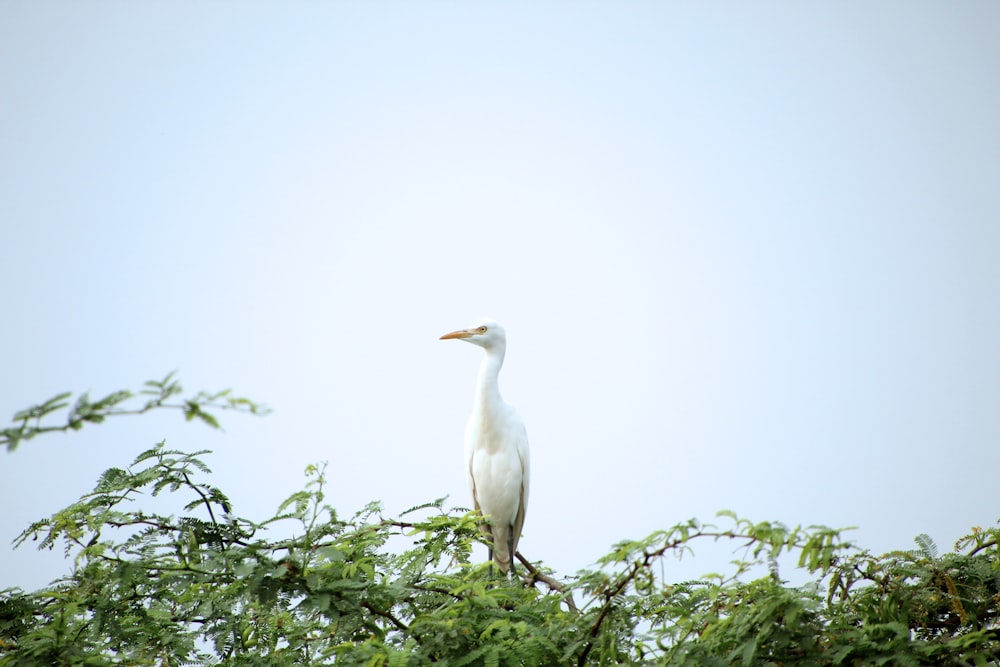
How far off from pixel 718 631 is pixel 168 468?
6.38 ft

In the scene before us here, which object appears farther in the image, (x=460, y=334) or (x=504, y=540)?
(x=504, y=540)

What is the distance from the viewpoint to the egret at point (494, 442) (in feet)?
22.7

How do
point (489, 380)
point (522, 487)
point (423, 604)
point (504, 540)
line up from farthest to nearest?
point (504, 540), point (522, 487), point (489, 380), point (423, 604)

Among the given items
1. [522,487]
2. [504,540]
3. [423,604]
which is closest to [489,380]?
[522,487]

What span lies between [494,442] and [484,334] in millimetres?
864

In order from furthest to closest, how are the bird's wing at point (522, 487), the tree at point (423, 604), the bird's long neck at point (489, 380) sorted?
the bird's wing at point (522, 487), the bird's long neck at point (489, 380), the tree at point (423, 604)

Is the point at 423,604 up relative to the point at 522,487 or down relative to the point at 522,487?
down

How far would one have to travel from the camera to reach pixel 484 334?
6.97m

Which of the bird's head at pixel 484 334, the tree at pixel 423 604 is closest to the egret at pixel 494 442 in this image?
the bird's head at pixel 484 334

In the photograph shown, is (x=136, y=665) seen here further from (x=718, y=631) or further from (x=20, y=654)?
(x=718, y=631)

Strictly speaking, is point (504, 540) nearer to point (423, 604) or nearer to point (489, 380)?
point (489, 380)

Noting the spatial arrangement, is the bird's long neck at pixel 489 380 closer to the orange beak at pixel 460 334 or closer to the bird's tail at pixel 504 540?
the orange beak at pixel 460 334

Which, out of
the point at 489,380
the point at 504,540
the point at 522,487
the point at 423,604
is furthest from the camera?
the point at 504,540

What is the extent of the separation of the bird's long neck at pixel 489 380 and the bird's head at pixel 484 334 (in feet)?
0.19
